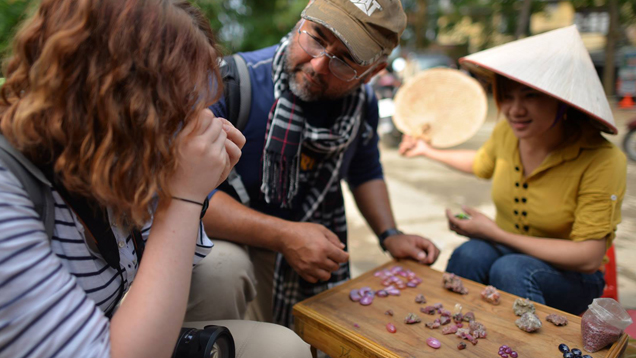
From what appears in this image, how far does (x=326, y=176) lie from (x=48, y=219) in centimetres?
122

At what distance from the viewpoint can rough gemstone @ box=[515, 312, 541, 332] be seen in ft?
4.29

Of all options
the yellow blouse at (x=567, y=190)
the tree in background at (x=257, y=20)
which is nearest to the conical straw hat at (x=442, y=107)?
the yellow blouse at (x=567, y=190)

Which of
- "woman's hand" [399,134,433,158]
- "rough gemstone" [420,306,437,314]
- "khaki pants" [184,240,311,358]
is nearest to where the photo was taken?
→ "khaki pants" [184,240,311,358]

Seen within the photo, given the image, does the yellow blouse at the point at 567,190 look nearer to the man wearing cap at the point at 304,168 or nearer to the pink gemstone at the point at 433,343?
the man wearing cap at the point at 304,168

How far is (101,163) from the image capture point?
0.80 m

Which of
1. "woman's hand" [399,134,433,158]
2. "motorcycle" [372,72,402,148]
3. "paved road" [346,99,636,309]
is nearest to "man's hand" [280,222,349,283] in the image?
"woman's hand" [399,134,433,158]

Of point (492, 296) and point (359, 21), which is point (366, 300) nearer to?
point (492, 296)

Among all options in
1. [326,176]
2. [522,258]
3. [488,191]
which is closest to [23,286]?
[326,176]

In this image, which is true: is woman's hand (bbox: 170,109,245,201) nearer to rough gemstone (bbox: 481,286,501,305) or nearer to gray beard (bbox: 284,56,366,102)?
gray beard (bbox: 284,56,366,102)

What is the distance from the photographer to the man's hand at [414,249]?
1.81 m

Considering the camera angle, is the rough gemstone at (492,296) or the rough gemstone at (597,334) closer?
the rough gemstone at (597,334)

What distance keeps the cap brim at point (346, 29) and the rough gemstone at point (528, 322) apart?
0.96 metres

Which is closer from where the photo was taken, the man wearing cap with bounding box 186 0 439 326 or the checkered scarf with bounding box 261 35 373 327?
the man wearing cap with bounding box 186 0 439 326

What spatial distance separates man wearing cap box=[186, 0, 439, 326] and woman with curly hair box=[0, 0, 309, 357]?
64 cm
